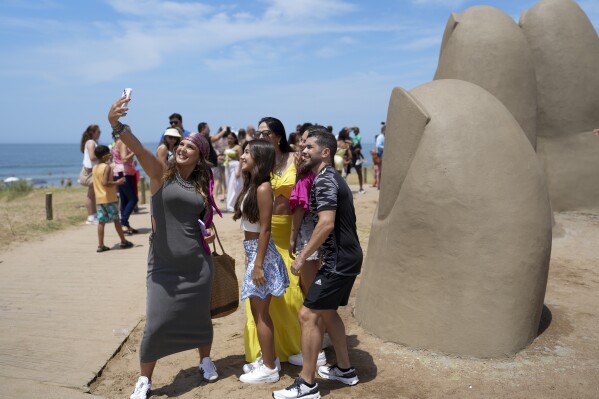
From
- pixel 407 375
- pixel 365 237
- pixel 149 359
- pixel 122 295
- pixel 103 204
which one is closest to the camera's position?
pixel 149 359

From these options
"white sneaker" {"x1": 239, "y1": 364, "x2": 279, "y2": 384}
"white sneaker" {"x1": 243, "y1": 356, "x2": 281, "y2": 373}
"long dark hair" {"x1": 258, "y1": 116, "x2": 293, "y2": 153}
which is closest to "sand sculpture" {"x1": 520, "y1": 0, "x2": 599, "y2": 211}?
"long dark hair" {"x1": 258, "y1": 116, "x2": 293, "y2": 153}

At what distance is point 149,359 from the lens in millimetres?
3828

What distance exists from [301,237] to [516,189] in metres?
1.80

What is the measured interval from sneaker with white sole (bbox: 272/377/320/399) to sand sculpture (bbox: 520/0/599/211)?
7502 mm

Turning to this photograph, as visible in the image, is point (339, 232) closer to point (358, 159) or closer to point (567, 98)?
point (567, 98)

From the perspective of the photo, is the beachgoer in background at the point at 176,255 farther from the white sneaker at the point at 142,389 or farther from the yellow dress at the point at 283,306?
the yellow dress at the point at 283,306

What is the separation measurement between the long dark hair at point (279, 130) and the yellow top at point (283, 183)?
1.17 ft

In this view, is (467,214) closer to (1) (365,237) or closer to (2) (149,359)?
(2) (149,359)

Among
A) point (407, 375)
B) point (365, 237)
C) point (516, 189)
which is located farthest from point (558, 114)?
point (407, 375)

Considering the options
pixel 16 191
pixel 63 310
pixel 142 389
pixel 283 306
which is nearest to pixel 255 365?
pixel 283 306

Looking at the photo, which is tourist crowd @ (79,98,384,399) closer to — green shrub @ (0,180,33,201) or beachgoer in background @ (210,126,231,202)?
beachgoer in background @ (210,126,231,202)

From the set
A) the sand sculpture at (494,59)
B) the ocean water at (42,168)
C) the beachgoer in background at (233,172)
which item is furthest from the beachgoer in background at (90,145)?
the ocean water at (42,168)

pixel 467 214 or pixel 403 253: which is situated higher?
pixel 467 214

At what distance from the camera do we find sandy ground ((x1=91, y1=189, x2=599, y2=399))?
12.7 ft
